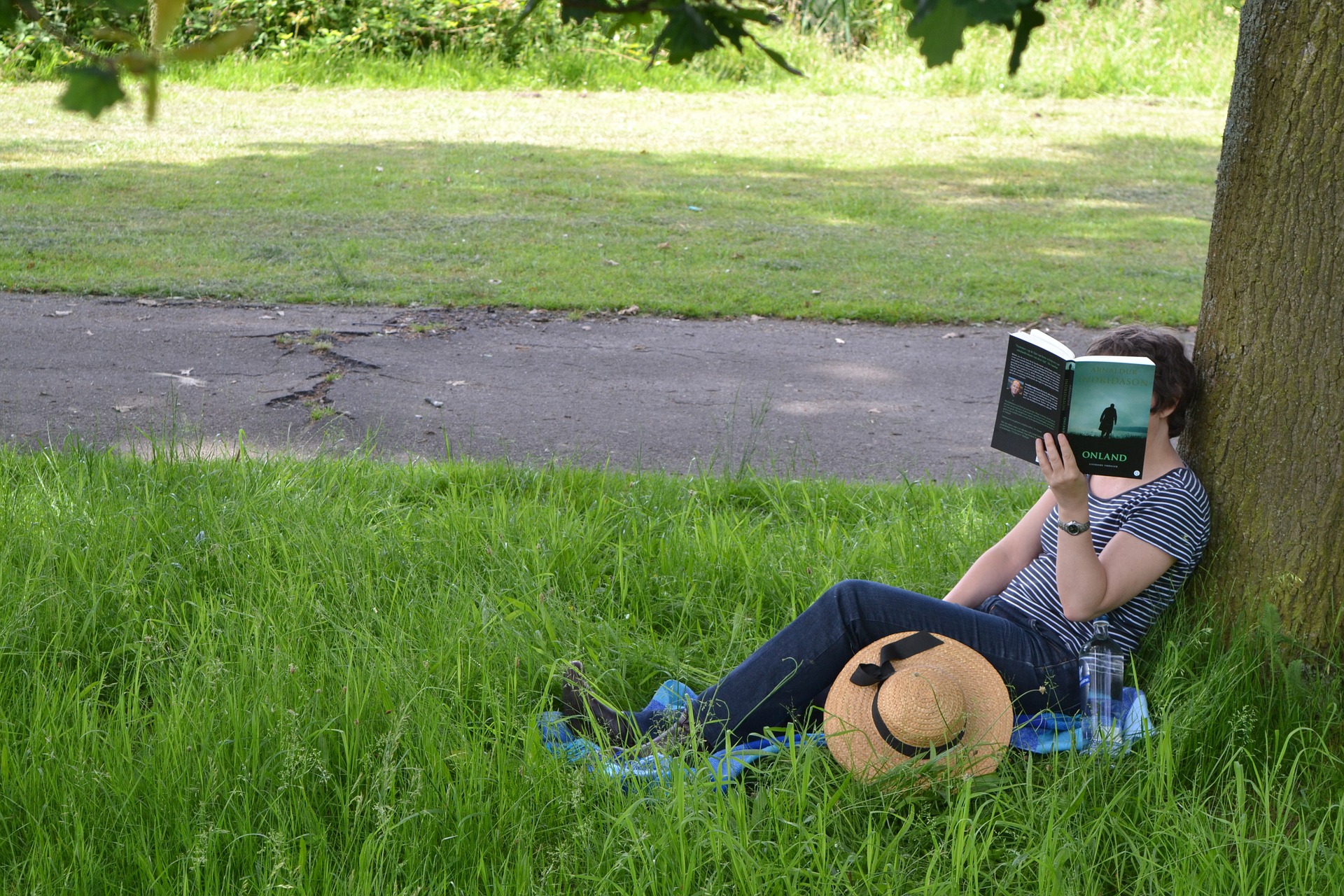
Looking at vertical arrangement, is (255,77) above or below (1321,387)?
above

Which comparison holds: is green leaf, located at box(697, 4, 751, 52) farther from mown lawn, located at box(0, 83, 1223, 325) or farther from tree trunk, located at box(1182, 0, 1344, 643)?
mown lawn, located at box(0, 83, 1223, 325)

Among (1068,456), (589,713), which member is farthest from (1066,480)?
(589,713)

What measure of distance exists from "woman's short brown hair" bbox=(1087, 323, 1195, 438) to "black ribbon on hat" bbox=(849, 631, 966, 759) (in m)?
0.82

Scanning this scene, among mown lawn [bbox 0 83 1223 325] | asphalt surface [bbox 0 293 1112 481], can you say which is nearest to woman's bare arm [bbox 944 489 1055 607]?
asphalt surface [bbox 0 293 1112 481]

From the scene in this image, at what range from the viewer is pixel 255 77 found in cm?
1430

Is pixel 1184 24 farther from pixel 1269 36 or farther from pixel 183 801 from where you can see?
pixel 183 801

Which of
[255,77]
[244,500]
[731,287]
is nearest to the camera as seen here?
[244,500]

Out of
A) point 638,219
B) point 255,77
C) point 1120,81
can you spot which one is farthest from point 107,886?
point 1120,81

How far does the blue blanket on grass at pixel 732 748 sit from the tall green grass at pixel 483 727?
1.7 inches

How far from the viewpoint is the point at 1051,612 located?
2895mm

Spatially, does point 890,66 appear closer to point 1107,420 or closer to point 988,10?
point 1107,420

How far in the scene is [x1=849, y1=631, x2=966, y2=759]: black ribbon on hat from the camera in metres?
2.49

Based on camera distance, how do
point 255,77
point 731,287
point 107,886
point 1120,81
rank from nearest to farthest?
point 107,886
point 731,287
point 255,77
point 1120,81

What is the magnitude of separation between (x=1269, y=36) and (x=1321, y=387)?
2.56 feet
